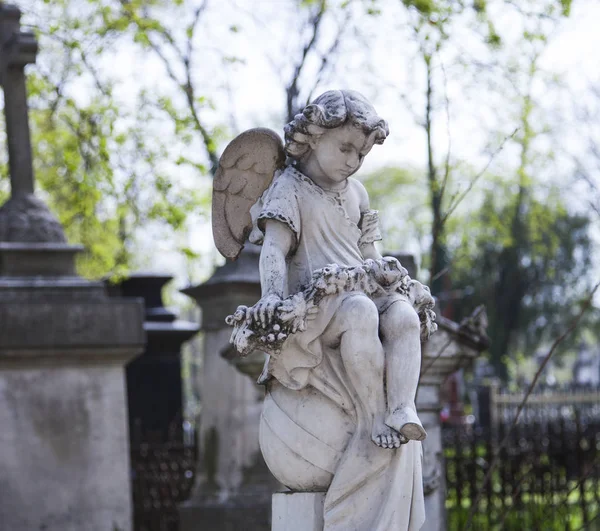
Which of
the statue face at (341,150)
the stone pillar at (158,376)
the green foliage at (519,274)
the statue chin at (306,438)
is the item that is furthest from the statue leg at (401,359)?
the green foliage at (519,274)

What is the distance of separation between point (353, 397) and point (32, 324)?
443 cm

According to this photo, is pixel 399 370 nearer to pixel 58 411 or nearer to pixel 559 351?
pixel 58 411

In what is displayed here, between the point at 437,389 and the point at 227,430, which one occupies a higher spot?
the point at 437,389

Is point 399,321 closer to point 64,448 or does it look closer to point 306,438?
point 306,438

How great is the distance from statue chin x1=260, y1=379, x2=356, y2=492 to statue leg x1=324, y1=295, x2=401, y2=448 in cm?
13

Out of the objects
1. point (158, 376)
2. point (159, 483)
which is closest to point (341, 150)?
point (159, 483)

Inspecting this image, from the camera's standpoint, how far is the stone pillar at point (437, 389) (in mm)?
7270

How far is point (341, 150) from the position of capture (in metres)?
4.87

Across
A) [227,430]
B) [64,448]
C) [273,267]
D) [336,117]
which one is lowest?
[227,430]

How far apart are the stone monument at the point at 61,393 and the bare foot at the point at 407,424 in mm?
4512

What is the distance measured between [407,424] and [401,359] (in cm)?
28

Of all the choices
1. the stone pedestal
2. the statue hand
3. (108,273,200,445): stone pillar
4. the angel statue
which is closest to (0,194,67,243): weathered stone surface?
the stone pedestal

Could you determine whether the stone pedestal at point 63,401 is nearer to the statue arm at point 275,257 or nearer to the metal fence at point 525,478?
the metal fence at point 525,478

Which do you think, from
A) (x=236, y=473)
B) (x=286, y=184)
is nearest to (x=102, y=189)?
(x=236, y=473)
